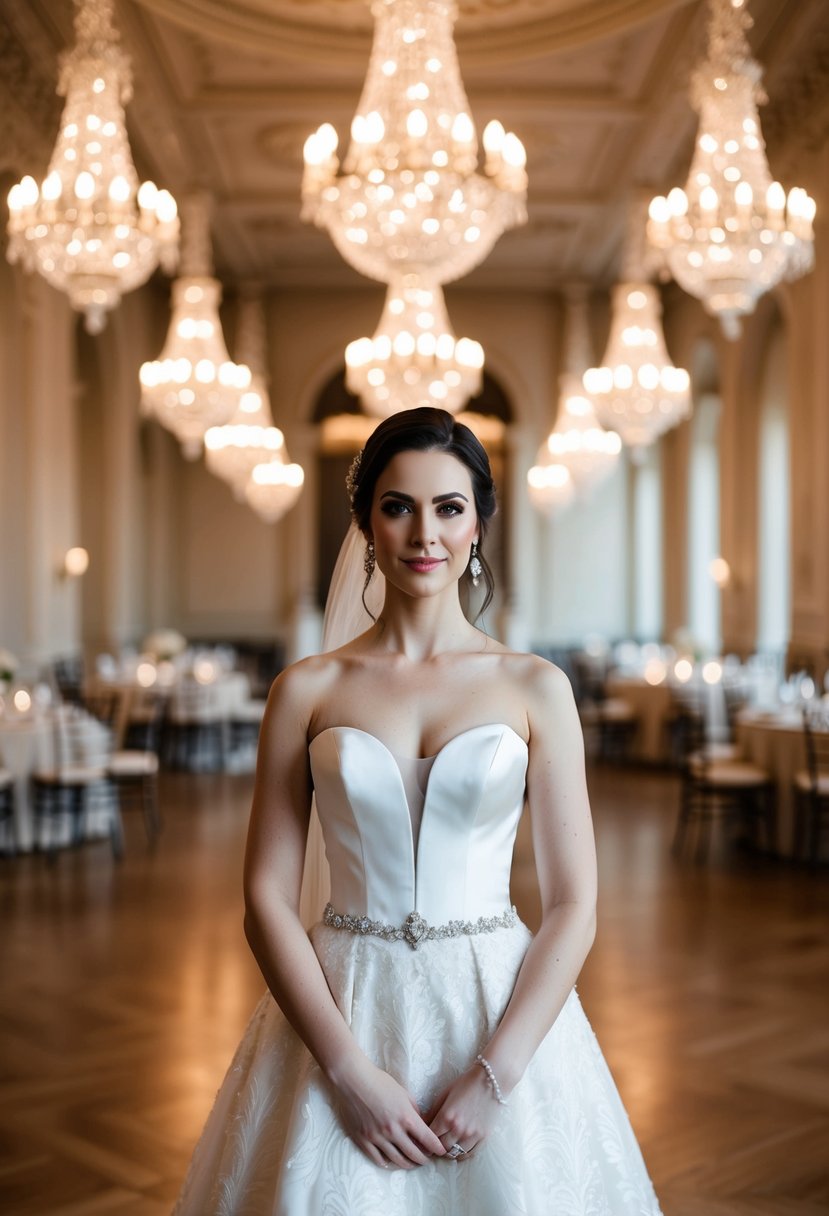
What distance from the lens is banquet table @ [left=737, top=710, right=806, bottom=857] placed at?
8.00 meters

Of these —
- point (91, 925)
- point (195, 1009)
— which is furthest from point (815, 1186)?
point (91, 925)

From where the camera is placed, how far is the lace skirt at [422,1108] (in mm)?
1768

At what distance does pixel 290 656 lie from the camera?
18.1 meters

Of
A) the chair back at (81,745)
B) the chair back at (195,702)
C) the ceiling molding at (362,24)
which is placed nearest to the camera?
the chair back at (81,745)

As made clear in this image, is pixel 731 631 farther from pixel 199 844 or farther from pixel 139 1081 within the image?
pixel 139 1081

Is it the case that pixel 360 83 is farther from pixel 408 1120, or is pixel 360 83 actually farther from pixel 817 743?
pixel 408 1120

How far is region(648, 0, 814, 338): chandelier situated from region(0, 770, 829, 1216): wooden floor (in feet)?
11.2

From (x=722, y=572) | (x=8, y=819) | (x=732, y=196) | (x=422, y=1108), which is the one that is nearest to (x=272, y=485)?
(x=722, y=572)

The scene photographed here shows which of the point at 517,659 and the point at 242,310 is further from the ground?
the point at 242,310

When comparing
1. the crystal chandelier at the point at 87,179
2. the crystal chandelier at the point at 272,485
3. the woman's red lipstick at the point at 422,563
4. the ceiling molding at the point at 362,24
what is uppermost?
the ceiling molding at the point at 362,24

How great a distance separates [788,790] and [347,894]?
21.7 feet

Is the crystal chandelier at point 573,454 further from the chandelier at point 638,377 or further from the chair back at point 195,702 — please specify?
the chair back at point 195,702

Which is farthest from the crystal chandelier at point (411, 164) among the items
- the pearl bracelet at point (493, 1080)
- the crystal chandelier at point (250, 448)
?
Answer: the crystal chandelier at point (250, 448)

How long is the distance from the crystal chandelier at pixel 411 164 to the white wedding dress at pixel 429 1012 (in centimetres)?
481
